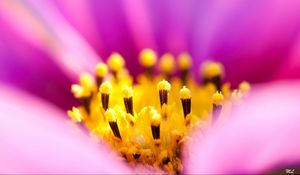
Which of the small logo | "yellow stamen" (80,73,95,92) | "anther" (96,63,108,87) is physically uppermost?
"anther" (96,63,108,87)

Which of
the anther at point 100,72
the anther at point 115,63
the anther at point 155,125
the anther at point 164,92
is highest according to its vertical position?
the anther at point 115,63

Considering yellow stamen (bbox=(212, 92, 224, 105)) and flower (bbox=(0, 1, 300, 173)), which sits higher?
flower (bbox=(0, 1, 300, 173))

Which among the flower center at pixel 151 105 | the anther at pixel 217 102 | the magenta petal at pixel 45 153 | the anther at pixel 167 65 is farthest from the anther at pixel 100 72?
the magenta petal at pixel 45 153

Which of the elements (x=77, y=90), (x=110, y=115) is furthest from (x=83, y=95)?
(x=110, y=115)

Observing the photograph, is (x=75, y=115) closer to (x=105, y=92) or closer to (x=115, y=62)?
(x=105, y=92)

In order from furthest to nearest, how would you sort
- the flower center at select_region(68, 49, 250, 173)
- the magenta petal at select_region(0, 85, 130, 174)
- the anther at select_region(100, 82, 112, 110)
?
the anther at select_region(100, 82, 112, 110) < the flower center at select_region(68, 49, 250, 173) < the magenta petal at select_region(0, 85, 130, 174)

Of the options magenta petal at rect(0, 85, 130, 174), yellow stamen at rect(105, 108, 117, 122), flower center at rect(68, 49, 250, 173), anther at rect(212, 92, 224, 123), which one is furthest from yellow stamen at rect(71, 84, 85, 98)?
magenta petal at rect(0, 85, 130, 174)

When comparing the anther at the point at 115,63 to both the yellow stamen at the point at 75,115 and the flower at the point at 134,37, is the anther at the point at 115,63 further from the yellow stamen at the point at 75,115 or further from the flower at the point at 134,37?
the yellow stamen at the point at 75,115

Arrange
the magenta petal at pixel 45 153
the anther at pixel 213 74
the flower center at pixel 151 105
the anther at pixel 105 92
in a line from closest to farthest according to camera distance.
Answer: the magenta petal at pixel 45 153
the flower center at pixel 151 105
the anther at pixel 105 92
the anther at pixel 213 74

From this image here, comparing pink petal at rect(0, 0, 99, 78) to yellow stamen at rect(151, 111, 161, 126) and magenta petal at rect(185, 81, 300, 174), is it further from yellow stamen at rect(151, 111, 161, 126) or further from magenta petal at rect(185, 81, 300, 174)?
magenta petal at rect(185, 81, 300, 174)
